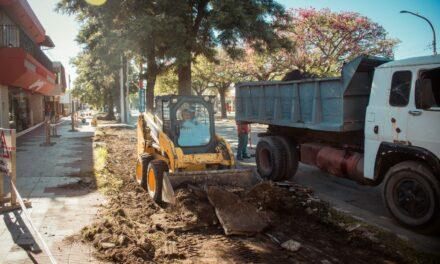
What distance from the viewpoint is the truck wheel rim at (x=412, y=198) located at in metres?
6.11

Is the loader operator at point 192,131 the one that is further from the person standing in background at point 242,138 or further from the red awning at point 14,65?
the red awning at point 14,65

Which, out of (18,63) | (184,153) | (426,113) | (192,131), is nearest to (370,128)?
(426,113)

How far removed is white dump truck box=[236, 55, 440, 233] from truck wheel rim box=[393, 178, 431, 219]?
0.01m

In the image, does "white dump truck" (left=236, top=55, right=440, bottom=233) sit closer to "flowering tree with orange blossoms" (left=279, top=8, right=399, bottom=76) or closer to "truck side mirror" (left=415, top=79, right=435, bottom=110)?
"truck side mirror" (left=415, top=79, right=435, bottom=110)

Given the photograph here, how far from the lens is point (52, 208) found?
725cm

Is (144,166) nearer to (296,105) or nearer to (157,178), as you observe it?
(157,178)

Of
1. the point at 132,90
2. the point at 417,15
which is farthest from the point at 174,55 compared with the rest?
the point at 132,90

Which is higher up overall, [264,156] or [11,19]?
[11,19]

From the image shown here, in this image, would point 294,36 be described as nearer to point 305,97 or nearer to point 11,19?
point 11,19

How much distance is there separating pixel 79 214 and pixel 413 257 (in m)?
5.44

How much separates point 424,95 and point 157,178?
5.02m

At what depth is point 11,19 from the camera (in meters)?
21.0

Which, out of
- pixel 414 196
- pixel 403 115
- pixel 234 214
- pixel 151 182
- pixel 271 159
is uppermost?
pixel 403 115

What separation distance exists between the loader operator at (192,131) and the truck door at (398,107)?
12.4 ft
